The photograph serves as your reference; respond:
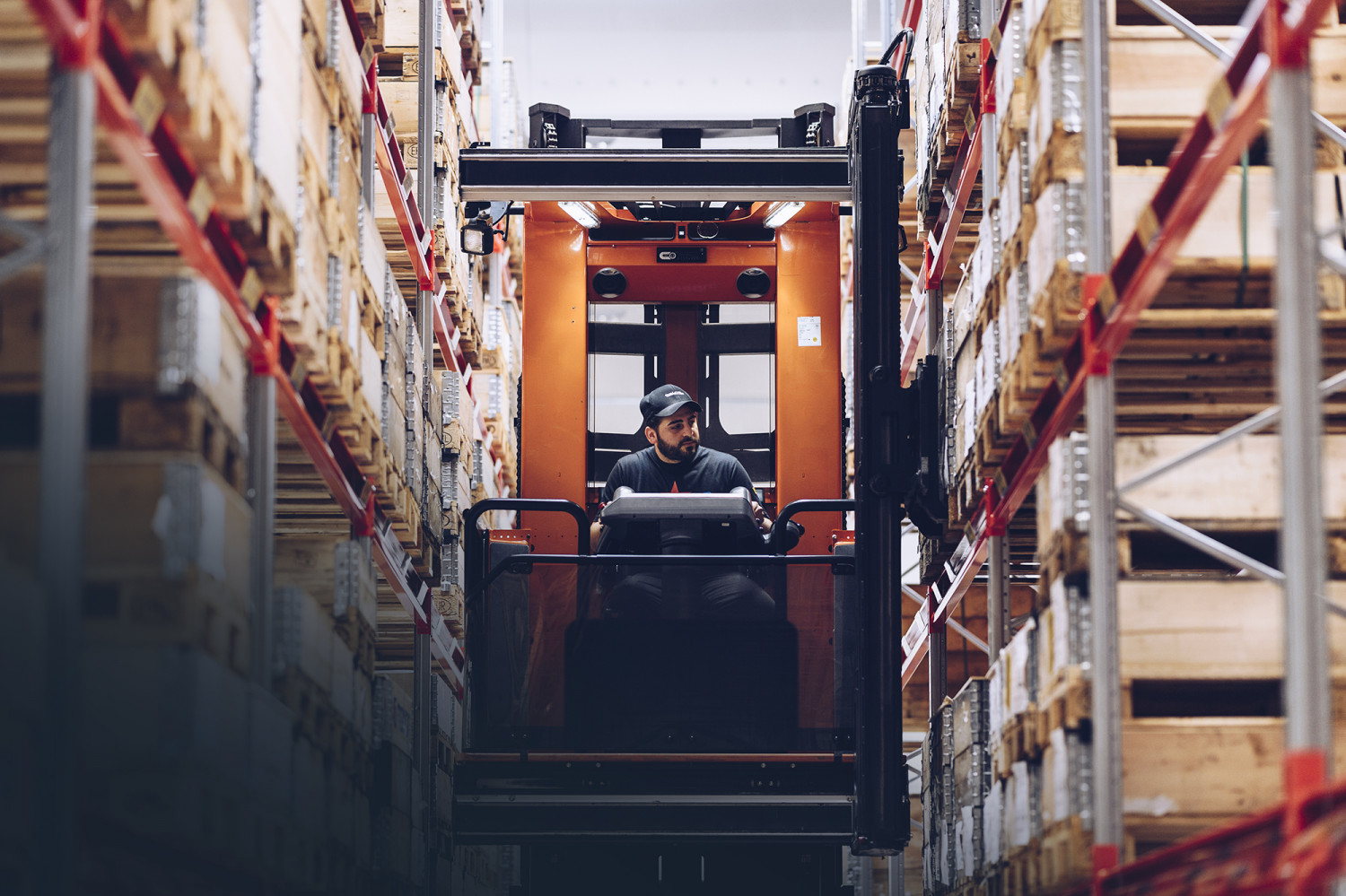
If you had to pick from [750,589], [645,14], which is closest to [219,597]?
[750,589]

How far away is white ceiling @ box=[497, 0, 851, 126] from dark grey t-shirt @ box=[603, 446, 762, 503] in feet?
28.7

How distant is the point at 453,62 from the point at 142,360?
568 cm

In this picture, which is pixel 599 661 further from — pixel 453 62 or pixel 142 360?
pixel 453 62

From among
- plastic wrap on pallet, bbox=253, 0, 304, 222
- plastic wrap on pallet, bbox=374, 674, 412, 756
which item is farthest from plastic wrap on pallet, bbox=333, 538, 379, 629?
plastic wrap on pallet, bbox=253, 0, 304, 222

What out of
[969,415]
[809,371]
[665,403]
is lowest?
[969,415]

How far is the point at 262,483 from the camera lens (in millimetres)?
4719

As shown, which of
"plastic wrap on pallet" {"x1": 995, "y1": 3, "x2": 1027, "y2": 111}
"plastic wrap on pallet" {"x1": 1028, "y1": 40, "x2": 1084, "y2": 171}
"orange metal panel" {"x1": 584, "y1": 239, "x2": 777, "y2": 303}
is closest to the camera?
"plastic wrap on pallet" {"x1": 1028, "y1": 40, "x2": 1084, "y2": 171}

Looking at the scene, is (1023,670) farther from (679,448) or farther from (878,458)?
(679,448)

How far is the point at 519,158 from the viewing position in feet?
23.8

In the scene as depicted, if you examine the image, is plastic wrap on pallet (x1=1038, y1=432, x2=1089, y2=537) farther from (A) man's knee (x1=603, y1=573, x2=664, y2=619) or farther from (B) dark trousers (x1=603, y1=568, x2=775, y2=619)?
(A) man's knee (x1=603, y1=573, x2=664, y2=619)

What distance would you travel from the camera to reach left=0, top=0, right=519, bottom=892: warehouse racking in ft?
10.5

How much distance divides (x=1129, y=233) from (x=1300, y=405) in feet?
5.40

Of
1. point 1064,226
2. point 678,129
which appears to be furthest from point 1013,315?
point 678,129

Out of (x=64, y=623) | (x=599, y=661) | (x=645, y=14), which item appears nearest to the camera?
(x=64, y=623)
